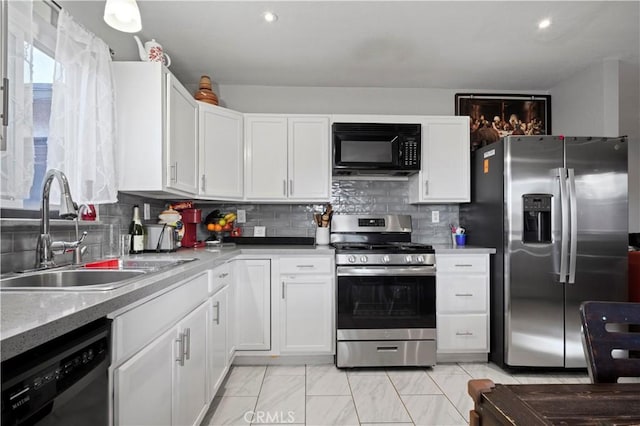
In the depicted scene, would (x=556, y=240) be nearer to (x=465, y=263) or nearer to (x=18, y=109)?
(x=465, y=263)

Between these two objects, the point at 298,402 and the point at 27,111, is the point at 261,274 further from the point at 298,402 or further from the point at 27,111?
the point at 27,111

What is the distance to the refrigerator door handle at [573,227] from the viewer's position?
243 cm

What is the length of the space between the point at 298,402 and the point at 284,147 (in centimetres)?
197

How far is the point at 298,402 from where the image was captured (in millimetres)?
2111

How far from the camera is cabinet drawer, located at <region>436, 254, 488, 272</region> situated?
8.94 ft

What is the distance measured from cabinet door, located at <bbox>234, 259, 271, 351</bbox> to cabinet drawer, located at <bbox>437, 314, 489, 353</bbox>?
1.37 meters

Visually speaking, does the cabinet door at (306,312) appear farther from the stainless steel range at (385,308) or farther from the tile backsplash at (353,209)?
the tile backsplash at (353,209)

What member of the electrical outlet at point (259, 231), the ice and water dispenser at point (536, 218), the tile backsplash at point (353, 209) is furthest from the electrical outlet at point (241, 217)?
the ice and water dispenser at point (536, 218)

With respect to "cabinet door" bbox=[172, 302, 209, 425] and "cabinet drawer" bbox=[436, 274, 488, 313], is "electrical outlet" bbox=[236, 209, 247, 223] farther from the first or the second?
"cabinet drawer" bbox=[436, 274, 488, 313]

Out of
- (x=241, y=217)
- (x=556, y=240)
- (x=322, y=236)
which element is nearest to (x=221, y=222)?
(x=241, y=217)

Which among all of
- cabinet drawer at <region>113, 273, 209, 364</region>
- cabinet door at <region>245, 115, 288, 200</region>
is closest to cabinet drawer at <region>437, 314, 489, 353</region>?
cabinet door at <region>245, 115, 288, 200</region>

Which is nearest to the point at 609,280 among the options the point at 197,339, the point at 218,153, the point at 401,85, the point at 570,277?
the point at 570,277

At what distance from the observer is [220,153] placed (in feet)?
9.25

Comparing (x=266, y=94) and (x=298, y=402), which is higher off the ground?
(x=266, y=94)
